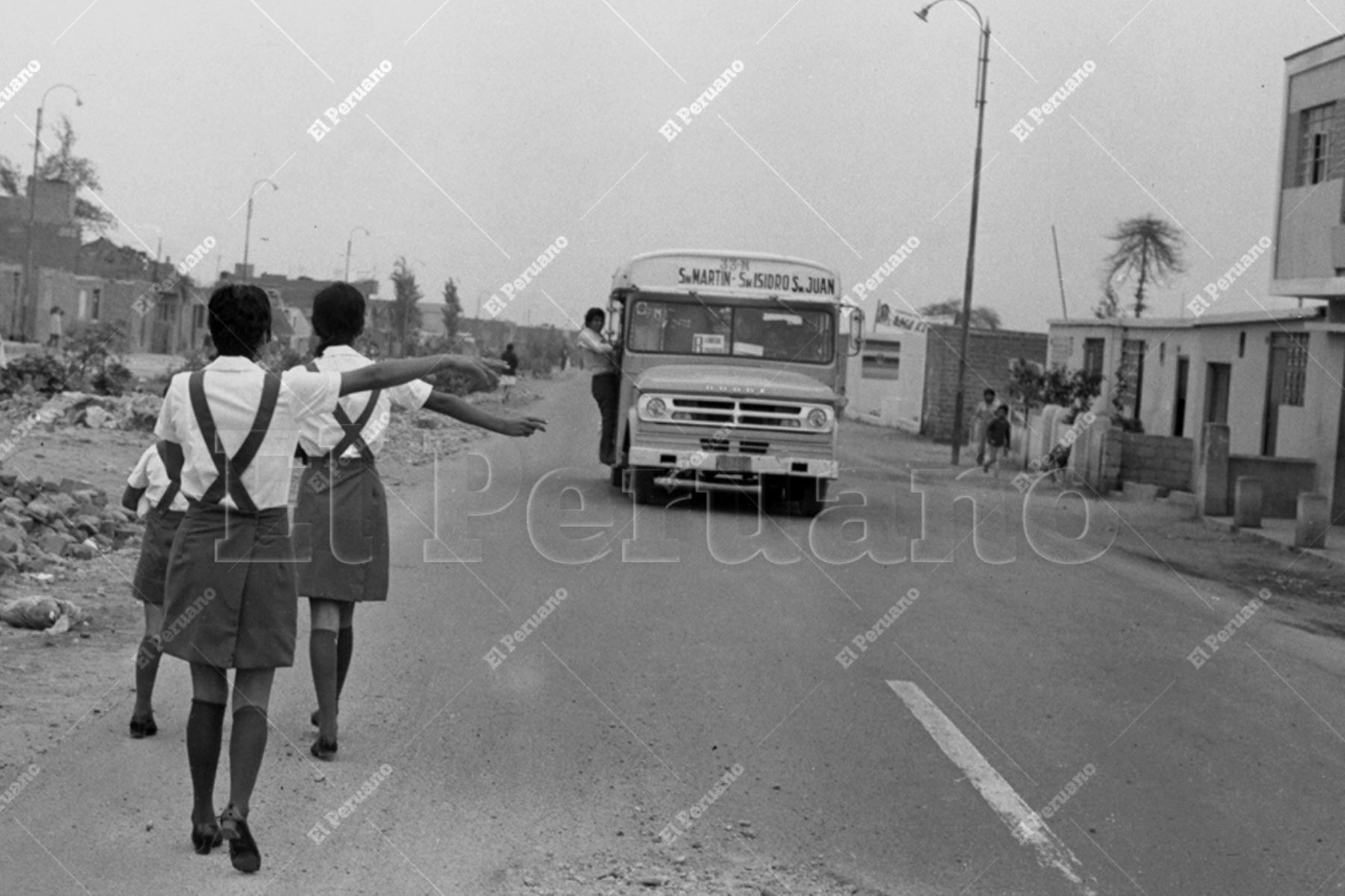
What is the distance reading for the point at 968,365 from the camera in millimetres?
48344

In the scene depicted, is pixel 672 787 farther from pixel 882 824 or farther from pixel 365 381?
pixel 365 381

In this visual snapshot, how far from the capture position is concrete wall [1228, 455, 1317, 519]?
2233cm

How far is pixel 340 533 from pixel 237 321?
166cm

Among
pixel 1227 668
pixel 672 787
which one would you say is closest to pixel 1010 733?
pixel 672 787

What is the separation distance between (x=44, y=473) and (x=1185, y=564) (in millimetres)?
12076

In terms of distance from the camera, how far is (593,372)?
19484 millimetres

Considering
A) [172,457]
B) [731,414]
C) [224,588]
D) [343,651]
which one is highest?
[731,414]

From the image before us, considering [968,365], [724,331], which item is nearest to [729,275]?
[724,331]

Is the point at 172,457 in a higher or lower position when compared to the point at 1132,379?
lower

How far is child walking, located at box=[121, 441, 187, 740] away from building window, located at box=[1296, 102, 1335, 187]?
2314cm

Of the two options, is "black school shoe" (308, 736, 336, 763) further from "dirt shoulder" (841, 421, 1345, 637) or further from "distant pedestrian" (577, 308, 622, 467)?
→ "distant pedestrian" (577, 308, 622, 467)

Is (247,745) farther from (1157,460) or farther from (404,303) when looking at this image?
(404,303)

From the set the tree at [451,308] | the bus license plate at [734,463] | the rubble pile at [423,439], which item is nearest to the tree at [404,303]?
the tree at [451,308]

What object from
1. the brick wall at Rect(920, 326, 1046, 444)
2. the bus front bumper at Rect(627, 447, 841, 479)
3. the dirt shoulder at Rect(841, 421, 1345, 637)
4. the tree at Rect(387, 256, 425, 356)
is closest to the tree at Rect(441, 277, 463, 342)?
the tree at Rect(387, 256, 425, 356)
